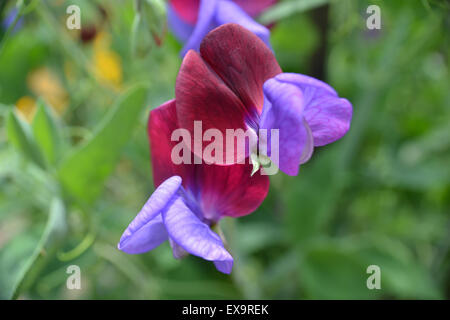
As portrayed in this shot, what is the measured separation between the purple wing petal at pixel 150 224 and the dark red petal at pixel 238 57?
0.07m

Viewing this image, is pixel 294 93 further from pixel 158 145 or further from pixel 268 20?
pixel 268 20

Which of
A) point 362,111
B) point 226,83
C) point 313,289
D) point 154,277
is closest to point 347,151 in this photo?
point 362,111

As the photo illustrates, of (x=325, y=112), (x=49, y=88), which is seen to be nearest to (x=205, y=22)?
(x=325, y=112)

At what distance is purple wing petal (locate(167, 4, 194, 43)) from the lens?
46 cm

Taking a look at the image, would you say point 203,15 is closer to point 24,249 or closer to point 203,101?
point 203,101

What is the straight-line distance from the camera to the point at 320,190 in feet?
2.09

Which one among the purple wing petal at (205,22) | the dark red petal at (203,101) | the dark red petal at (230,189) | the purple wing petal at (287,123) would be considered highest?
the purple wing petal at (205,22)

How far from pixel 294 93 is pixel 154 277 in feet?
1.39

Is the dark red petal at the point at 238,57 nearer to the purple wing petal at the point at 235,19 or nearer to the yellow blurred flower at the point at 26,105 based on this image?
the purple wing petal at the point at 235,19

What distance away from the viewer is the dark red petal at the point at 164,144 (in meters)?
0.30

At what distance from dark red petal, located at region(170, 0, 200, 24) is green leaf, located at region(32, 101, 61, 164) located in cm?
15

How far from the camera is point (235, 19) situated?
33 centimetres

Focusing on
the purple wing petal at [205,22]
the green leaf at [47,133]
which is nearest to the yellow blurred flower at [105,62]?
the green leaf at [47,133]

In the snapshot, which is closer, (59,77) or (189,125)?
(189,125)
